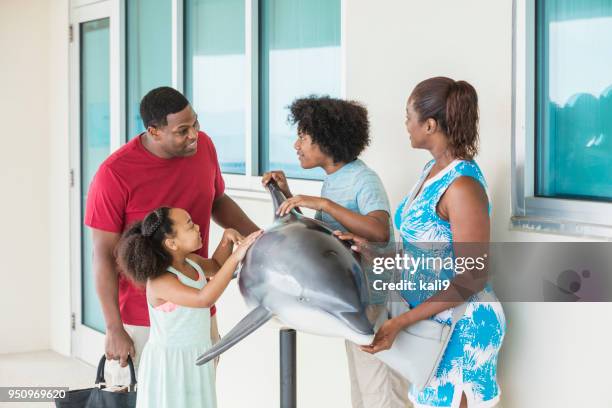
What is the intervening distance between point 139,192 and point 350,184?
25.1 inches

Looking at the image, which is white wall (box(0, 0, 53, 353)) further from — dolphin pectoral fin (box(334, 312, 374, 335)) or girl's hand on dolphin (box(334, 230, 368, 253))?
dolphin pectoral fin (box(334, 312, 374, 335))

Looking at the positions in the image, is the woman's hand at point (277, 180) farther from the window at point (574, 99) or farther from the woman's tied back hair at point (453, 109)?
the window at point (574, 99)

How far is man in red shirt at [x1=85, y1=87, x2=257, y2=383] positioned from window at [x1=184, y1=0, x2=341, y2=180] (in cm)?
78

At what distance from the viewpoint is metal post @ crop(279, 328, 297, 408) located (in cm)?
169

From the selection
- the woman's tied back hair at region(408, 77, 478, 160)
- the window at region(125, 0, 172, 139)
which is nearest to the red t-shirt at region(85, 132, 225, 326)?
the woman's tied back hair at region(408, 77, 478, 160)

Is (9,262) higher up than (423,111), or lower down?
lower down

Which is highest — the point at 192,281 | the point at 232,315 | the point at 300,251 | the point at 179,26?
the point at 179,26

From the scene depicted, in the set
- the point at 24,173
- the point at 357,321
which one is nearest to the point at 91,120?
the point at 24,173

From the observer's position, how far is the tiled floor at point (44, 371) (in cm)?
472

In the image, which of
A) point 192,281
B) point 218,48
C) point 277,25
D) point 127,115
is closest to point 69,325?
point 127,115

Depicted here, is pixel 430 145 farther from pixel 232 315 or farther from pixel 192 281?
pixel 232 315

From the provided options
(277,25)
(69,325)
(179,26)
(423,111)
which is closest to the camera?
(423,111)

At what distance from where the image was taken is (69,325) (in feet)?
17.6

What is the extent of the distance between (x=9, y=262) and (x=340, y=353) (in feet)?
10.2
